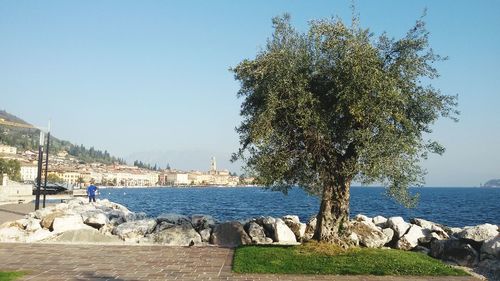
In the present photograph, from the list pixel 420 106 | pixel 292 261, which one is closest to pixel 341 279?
pixel 292 261

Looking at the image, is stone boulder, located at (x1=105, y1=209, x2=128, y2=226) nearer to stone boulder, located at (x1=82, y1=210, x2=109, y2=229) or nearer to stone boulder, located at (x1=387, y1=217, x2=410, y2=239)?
stone boulder, located at (x1=82, y1=210, x2=109, y2=229)

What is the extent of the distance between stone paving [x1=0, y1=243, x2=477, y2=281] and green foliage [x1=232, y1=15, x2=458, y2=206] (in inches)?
148

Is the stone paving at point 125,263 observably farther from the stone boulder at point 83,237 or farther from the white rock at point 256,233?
the white rock at point 256,233

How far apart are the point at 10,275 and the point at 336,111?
10.8 m

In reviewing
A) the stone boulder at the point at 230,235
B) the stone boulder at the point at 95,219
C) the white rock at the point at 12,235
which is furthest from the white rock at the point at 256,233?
the white rock at the point at 12,235

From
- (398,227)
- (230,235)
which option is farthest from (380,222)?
(230,235)

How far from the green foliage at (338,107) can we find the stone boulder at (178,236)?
546cm

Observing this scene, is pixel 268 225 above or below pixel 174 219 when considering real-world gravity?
below

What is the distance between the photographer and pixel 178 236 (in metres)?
20.9

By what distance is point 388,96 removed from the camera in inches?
600

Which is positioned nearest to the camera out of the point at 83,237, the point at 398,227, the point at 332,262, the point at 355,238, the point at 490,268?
the point at 332,262

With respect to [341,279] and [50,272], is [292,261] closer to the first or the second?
[341,279]

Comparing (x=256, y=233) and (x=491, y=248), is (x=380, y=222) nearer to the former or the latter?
(x=256, y=233)

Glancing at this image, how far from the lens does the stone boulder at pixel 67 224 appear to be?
69.9 feet
